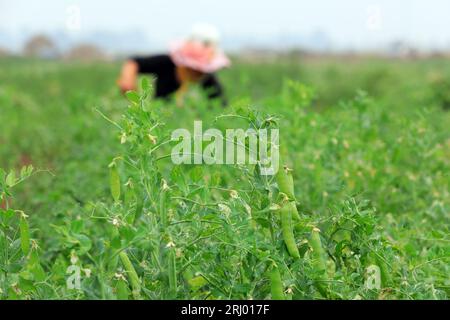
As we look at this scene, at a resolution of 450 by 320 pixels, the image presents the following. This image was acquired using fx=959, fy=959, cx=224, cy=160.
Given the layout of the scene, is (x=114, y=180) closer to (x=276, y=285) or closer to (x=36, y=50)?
(x=276, y=285)

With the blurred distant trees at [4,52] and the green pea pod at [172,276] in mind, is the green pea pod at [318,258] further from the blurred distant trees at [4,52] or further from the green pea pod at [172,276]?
the blurred distant trees at [4,52]

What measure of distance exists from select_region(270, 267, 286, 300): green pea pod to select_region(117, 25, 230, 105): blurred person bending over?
18.9ft

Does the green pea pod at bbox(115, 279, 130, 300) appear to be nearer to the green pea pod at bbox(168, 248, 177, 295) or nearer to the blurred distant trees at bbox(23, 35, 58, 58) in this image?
the green pea pod at bbox(168, 248, 177, 295)

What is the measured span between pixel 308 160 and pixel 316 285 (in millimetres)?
1793

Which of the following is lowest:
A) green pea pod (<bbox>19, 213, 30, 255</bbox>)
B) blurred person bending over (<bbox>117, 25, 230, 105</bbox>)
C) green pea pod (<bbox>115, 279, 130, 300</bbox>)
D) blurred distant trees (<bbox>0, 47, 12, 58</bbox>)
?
green pea pod (<bbox>115, 279, 130, 300</bbox>)

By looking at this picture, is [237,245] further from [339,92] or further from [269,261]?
[339,92]

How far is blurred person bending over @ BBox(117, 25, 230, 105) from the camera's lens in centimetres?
803

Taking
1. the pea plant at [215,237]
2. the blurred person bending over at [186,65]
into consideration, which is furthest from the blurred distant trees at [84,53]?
the pea plant at [215,237]

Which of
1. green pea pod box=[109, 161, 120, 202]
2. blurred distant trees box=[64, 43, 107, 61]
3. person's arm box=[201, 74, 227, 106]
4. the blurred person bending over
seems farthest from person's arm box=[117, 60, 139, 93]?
blurred distant trees box=[64, 43, 107, 61]

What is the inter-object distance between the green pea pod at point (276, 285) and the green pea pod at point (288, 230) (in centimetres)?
8

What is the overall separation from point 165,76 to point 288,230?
20.8 ft

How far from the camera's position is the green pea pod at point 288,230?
2.11 m

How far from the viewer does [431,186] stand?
150 inches
